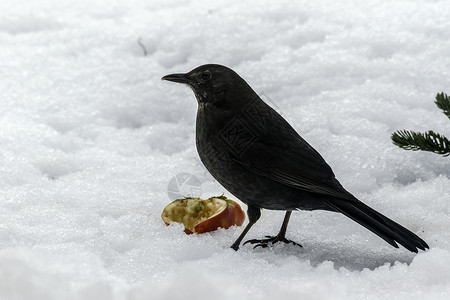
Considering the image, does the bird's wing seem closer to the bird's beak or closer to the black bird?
the black bird

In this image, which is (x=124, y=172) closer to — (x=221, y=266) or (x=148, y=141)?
(x=148, y=141)

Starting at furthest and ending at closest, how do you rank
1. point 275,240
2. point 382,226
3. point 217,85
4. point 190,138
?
point 190,138 < point 217,85 < point 275,240 < point 382,226

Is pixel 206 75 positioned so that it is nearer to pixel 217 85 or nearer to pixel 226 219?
pixel 217 85

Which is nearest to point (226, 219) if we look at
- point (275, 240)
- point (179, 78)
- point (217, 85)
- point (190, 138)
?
point (275, 240)

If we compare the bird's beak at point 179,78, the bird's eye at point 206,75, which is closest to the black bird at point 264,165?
the bird's eye at point 206,75

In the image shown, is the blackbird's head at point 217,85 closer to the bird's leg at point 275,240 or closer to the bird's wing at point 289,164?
the bird's wing at point 289,164
